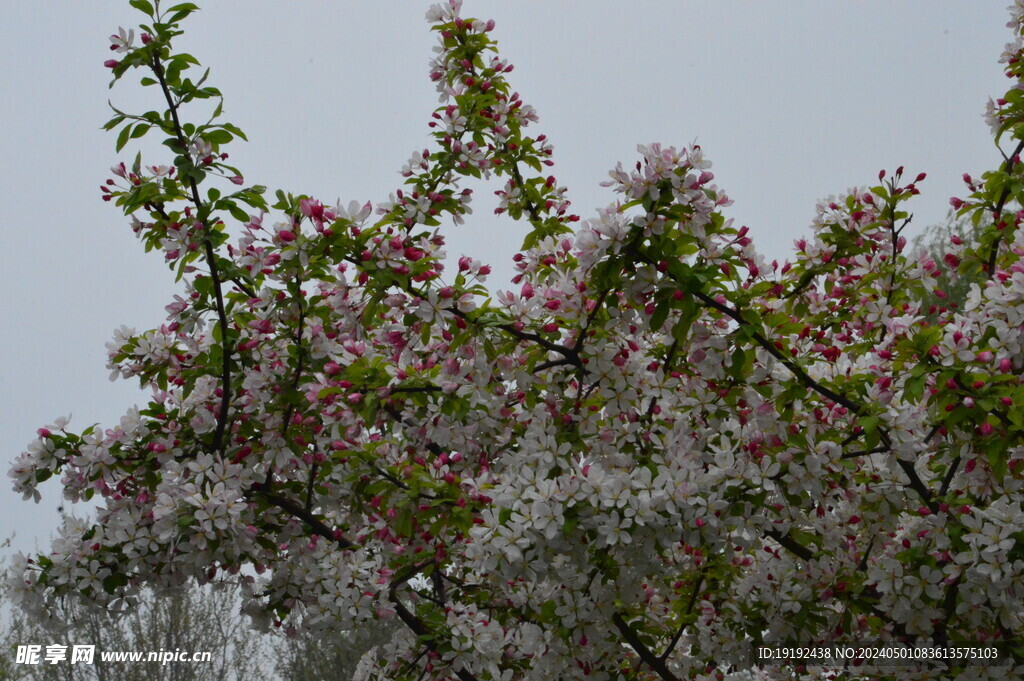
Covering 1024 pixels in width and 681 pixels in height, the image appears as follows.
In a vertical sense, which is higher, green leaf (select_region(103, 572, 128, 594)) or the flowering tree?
the flowering tree

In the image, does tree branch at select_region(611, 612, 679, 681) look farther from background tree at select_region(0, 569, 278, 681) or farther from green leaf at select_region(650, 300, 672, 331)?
background tree at select_region(0, 569, 278, 681)

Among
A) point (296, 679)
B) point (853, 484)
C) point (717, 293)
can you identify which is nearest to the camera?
point (717, 293)

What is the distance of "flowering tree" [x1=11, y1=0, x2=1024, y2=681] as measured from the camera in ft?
9.03

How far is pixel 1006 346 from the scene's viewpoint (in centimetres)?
277

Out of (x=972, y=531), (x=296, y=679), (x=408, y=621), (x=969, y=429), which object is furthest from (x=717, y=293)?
(x=296, y=679)

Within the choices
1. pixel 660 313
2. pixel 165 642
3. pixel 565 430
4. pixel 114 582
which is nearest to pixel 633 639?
pixel 565 430

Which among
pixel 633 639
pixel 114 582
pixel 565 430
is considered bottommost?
pixel 114 582

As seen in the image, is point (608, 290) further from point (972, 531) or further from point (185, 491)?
point (185, 491)

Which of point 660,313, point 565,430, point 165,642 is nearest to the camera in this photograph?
point 660,313

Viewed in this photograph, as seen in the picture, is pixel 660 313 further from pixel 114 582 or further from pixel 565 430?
pixel 114 582

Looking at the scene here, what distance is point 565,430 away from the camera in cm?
314

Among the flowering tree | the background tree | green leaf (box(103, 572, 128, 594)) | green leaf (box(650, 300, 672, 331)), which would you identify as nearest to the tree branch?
the flowering tree

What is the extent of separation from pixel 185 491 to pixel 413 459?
0.93 m

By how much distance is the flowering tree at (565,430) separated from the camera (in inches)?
108
